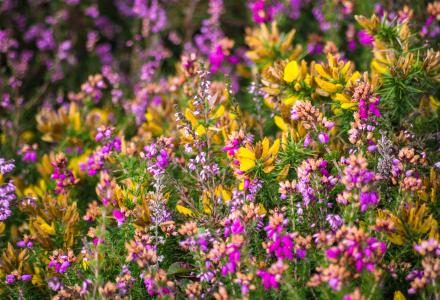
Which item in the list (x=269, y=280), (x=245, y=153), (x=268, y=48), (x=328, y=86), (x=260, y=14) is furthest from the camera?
(x=260, y=14)

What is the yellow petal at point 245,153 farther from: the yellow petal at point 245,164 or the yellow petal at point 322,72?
the yellow petal at point 322,72

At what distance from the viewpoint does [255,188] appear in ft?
6.68

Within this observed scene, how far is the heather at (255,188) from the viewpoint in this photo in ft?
5.60

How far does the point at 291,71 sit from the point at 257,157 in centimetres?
61

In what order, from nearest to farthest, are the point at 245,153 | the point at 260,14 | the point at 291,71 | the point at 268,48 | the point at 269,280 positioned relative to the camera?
the point at 269,280
the point at 245,153
the point at 291,71
the point at 268,48
the point at 260,14

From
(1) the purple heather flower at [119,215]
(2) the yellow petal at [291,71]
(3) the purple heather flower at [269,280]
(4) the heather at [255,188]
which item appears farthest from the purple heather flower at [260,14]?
(3) the purple heather flower at [269,280]

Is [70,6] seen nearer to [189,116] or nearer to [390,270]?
[189,116]

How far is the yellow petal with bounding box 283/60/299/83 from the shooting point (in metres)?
2.45

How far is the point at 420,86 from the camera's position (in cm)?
244

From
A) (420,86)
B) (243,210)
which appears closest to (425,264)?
(243,210)

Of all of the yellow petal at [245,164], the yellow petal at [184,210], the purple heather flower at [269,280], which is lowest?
the yellow petal at [184,210]

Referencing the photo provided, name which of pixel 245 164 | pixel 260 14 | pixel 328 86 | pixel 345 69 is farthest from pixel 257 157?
pixel 260 14

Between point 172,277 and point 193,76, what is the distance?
1278 millimetres

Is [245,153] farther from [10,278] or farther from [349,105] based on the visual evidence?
[10,278]
